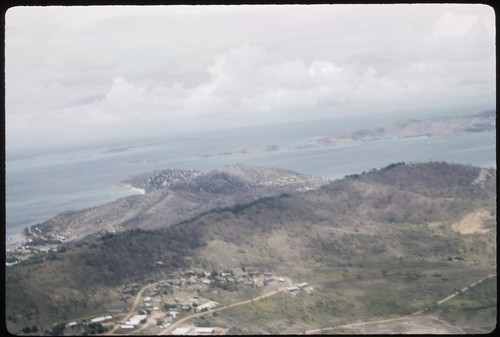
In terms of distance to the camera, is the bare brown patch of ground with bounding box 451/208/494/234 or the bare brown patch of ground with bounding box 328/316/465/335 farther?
the bare brown patch of ground with bounding box 451/208/494/234

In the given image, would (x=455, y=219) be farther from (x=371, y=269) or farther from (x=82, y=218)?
(x=82, y=218)

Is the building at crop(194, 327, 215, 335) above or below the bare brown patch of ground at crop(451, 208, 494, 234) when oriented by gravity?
above

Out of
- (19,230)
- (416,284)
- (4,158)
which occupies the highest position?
(4,158)

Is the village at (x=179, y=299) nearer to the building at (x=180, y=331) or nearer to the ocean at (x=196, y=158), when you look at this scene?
the building at (x=180, y=331)

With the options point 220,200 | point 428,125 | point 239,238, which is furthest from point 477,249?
point 428,125

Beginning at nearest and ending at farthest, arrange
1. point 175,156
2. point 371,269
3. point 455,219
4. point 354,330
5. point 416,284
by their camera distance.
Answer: point 354,330 → point 416,284 → point 371,269 → point 455,219 → point 175,156

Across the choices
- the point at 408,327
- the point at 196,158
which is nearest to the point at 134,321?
the point at 408,327

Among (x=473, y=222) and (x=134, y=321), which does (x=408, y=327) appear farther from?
(x=473, y=222)

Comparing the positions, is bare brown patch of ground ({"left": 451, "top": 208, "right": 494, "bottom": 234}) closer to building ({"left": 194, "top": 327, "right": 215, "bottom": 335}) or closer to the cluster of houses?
building ({"left": 194, "top": 327, "right": 215, "bottom": 335})

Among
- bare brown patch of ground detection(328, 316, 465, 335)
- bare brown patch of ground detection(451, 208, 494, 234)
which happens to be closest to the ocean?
bare brown patch of ground detection(451, 208, 494, 234)
